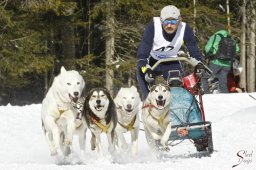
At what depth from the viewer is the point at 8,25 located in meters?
16.2

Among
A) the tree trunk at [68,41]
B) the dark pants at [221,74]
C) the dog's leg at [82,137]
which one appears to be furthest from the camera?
the tree trunk at [68,41]

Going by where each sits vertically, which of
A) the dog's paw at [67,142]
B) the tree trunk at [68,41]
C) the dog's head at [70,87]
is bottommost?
the dog's paw at [67,142]

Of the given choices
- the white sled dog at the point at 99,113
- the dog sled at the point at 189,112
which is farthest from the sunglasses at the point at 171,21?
the white sled dog at the point at 99,113

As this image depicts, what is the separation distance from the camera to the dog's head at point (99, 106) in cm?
637

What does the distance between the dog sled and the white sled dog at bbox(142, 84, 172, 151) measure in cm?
7

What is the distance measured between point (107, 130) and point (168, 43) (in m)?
1.24

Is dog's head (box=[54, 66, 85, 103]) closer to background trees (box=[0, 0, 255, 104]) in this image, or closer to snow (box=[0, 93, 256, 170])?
snow (box=[0, 93, 256, 170])

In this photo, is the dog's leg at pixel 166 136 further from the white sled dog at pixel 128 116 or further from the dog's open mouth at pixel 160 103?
the white sled dog at pixel 128 116

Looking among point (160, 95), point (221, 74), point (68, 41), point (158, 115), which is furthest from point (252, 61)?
point (160, 95)

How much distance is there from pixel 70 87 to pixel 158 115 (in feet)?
3.37

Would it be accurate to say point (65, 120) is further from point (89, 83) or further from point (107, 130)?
point (89, 83)

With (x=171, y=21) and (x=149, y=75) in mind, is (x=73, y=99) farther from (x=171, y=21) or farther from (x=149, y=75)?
(x=171, y=21)

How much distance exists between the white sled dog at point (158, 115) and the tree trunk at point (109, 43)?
35.5ft

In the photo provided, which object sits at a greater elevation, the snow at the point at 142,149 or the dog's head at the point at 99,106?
the dog's head at the point at 99,106
